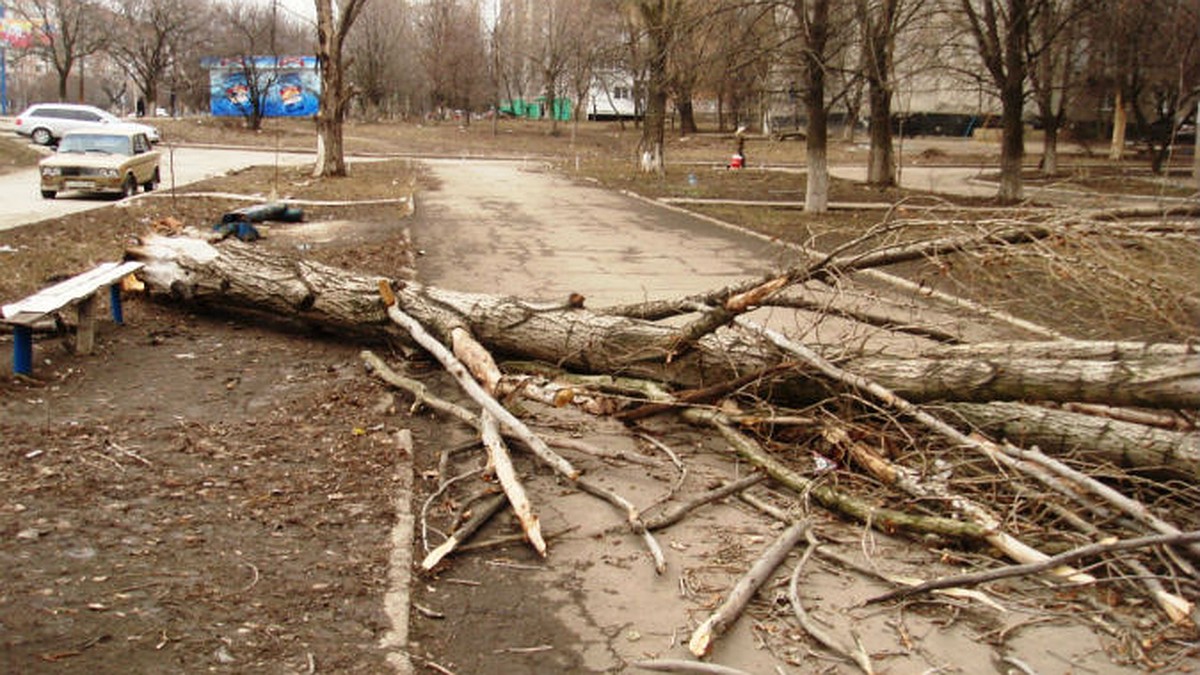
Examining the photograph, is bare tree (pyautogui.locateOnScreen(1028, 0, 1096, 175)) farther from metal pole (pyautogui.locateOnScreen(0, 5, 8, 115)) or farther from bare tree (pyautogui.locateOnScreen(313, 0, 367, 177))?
metal pole (pyautogui.locateOnScreen(0, 5, 8, 115))

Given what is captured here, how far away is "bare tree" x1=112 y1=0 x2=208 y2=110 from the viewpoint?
61531 mm

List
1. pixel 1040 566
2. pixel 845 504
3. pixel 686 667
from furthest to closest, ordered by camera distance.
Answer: pixel 845 504 < pixel 1040 566 < pixel 686 667

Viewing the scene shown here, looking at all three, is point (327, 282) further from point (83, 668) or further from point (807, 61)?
point (807, 61)

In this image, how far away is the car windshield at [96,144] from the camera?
69.5 ft

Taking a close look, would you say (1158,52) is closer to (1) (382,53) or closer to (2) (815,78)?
(2) (815,78)

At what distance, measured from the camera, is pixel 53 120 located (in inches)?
1566

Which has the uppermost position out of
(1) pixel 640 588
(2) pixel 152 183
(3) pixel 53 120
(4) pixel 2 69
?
(4) pixel 2 69

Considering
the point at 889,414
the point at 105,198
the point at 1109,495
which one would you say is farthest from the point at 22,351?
the point at 105,198

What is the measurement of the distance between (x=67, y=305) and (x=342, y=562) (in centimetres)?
376

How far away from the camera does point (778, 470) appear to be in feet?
17.0

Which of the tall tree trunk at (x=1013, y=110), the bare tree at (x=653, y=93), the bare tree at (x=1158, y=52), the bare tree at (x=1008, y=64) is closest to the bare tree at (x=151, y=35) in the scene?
the bare tree at (x=653, y=93)

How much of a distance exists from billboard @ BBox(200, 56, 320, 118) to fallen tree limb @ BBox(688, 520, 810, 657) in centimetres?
5170

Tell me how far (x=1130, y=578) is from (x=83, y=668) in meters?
3.82

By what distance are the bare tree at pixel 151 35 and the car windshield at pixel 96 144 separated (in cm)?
4368
